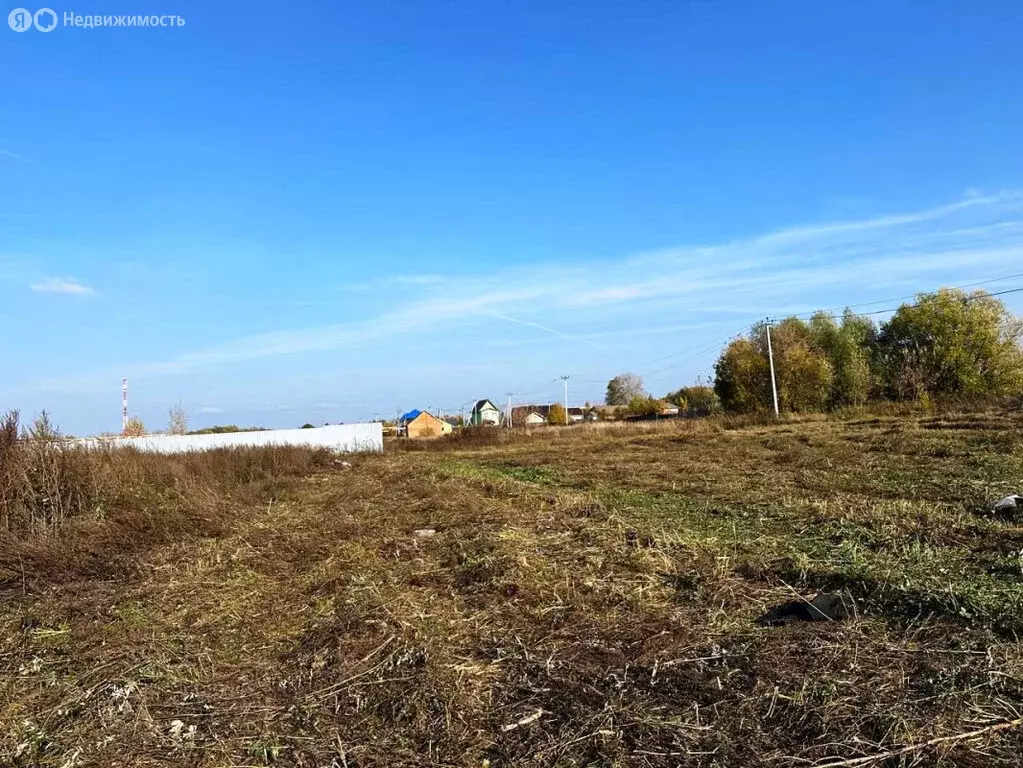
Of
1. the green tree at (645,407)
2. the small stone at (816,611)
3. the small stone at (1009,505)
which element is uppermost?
the green tree at (645,407)

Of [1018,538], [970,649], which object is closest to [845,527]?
[1018,538]

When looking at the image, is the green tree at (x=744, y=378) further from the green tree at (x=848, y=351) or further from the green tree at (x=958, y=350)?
the green tree at (x=958, y=350)

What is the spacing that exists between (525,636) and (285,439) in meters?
23.6

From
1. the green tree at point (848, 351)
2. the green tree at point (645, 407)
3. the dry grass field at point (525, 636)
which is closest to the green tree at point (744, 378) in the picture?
the green tree at point (848, 351)

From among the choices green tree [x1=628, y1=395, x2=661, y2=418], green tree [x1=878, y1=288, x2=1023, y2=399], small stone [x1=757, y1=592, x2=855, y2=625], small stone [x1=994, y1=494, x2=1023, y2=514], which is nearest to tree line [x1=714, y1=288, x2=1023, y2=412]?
green tree [x1=878, y1=288, x2=1023, y2=399]

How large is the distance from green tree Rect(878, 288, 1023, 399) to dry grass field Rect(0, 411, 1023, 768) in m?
35.2

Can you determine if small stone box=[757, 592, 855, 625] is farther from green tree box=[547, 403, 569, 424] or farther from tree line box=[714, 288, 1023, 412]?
green tree box=[547, 403, 569, 424]

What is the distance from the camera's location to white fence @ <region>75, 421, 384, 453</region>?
2309 centimetres

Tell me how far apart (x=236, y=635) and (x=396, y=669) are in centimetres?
157

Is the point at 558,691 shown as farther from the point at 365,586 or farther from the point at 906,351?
the point at 906,351

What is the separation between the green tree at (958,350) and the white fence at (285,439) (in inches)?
1237

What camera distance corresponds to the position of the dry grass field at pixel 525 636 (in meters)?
3.09

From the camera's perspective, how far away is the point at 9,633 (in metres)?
5.18

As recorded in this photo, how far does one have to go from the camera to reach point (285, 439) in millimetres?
26312
